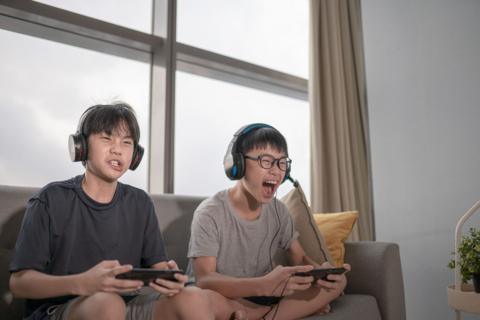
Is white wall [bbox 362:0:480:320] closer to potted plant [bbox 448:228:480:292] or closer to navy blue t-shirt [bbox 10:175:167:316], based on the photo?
potted plant [bbox 448:228:480:292]

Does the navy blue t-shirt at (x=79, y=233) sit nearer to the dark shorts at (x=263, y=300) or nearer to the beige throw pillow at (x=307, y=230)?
the dark shorts at (x=263, y=300)

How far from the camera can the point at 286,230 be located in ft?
5.90

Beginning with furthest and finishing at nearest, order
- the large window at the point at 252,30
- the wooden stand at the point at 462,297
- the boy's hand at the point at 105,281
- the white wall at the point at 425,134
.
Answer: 1. the large window at the point at 252,30
2. the white wall at the point at 425,134
3. the wooden stand at the point at 462,297
4. the boy's hand at the point at 105,281

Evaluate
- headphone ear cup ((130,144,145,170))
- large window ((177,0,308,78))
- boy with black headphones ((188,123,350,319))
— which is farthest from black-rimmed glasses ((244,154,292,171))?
large window ((177,0,308,78))

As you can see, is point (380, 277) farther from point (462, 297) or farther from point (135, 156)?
point (135, 156)

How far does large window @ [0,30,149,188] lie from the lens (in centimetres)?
214

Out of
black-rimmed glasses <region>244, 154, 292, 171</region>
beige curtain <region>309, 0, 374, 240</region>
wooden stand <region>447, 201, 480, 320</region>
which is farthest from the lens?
beige curtain <region>309, 0, 374, 240</region>

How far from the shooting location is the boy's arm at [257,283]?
1.38 m

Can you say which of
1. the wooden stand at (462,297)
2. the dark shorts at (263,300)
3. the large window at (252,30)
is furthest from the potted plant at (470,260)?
the large window at (252,30)

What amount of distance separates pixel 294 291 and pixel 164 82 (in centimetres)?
137

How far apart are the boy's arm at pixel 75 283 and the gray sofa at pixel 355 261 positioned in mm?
362

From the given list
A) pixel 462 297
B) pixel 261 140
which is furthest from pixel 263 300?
pixel 462 297

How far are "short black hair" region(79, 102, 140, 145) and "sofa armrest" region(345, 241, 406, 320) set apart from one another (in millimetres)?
983

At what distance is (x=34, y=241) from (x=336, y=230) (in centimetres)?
115
